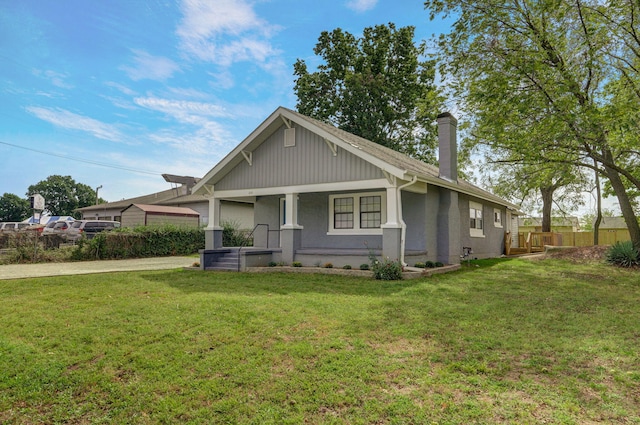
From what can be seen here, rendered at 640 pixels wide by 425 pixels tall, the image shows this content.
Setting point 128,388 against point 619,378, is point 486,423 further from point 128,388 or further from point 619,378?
point 128,388

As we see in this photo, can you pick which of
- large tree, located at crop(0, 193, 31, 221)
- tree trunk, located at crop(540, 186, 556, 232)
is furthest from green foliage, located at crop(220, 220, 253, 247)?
large tree, located at crop(0, 193, 31, 221)

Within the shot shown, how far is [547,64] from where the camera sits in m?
11.5

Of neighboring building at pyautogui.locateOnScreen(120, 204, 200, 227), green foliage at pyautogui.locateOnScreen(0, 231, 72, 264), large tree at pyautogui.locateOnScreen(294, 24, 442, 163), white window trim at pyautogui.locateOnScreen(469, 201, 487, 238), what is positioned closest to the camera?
green foliage at pyautogui.locateOnScreen(0, 231, 72, 264)

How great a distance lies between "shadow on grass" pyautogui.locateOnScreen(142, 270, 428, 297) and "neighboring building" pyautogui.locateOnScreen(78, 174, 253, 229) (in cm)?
1390

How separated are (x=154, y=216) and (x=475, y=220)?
1975 cm

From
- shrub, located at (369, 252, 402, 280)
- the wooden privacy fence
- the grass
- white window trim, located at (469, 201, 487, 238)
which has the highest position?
white window trim, located at (469, 201, 487, 238)

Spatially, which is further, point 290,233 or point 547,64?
point 290,233

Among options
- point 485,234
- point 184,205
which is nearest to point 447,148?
point 485,234

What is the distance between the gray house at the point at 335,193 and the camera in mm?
11109

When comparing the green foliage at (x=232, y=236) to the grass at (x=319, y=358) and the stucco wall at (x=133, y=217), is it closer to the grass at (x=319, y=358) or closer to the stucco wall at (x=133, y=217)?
the stucco wall at (x=133, y=217)

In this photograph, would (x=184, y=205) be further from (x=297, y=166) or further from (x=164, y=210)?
(x=297, y=166)

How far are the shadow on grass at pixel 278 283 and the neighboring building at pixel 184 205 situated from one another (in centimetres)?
1390

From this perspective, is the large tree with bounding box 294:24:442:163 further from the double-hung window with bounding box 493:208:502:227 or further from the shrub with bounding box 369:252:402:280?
the shrub with bounding box 369:252:402:280

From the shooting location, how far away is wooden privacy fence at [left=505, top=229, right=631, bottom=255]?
21.5m
